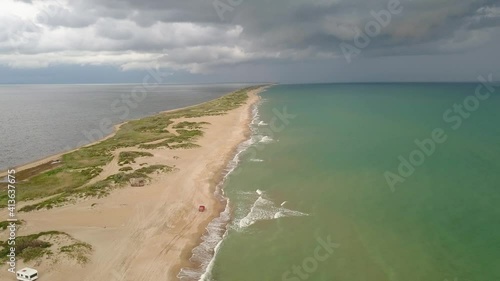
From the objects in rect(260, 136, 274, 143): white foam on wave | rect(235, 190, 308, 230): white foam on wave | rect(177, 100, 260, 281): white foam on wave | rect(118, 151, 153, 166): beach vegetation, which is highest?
rect(260, 136, 274, 143): white foam on wave

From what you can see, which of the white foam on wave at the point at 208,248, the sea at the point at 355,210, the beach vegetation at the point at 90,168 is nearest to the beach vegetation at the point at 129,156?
the beach vegetation at the point at 90,168

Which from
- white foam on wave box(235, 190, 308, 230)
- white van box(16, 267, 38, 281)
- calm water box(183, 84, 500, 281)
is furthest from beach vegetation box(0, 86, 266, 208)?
white foam on wave box(235, 190, 308, 230)

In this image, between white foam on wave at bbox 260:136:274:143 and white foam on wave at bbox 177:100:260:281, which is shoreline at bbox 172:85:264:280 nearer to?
white foam on wave at bbox 177:100:260:281

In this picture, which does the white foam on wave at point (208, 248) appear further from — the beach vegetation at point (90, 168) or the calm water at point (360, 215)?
the beach vegetation at point (90, 168)

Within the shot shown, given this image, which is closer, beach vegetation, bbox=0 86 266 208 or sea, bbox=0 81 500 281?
sea, bbox=0 81 500 281

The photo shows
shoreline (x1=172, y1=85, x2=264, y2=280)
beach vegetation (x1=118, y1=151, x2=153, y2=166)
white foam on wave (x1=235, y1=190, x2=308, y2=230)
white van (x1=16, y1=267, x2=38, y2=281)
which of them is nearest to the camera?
white van (x1=16, y1=267, x2=38, y2=281)
